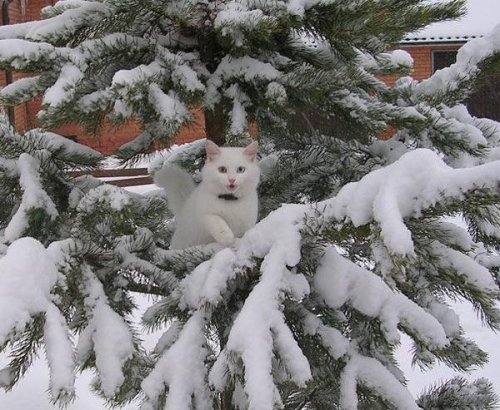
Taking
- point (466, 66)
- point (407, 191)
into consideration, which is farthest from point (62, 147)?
point (466, 66)

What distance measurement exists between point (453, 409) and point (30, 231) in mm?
1543

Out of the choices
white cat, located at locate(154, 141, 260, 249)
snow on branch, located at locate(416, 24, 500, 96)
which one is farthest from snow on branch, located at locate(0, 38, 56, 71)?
snow on branch, located at locate(416, 24, 500, 96)

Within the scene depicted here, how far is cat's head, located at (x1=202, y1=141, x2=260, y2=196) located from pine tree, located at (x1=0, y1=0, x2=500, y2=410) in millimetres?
112

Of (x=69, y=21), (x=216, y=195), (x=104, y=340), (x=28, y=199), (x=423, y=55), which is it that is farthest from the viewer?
(x=423, y=55)

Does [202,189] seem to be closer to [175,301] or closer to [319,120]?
[319,120]

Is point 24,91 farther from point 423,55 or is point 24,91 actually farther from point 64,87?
point 423,55

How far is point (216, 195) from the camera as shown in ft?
7.80

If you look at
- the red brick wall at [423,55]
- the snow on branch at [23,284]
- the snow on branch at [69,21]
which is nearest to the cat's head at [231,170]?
the snow on branch at [69,21]

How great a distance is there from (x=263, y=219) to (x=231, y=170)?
753 millimetres

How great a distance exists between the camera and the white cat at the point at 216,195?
7.45ft

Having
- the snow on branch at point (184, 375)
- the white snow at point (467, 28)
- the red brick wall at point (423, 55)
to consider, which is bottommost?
the red brick wall at point (423, 55)

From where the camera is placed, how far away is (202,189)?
95.0 inches

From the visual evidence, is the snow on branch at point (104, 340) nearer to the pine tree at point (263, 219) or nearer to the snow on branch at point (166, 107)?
the pine tree at point (263, 219)

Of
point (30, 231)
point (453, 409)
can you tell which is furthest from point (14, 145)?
point (453, 409)
